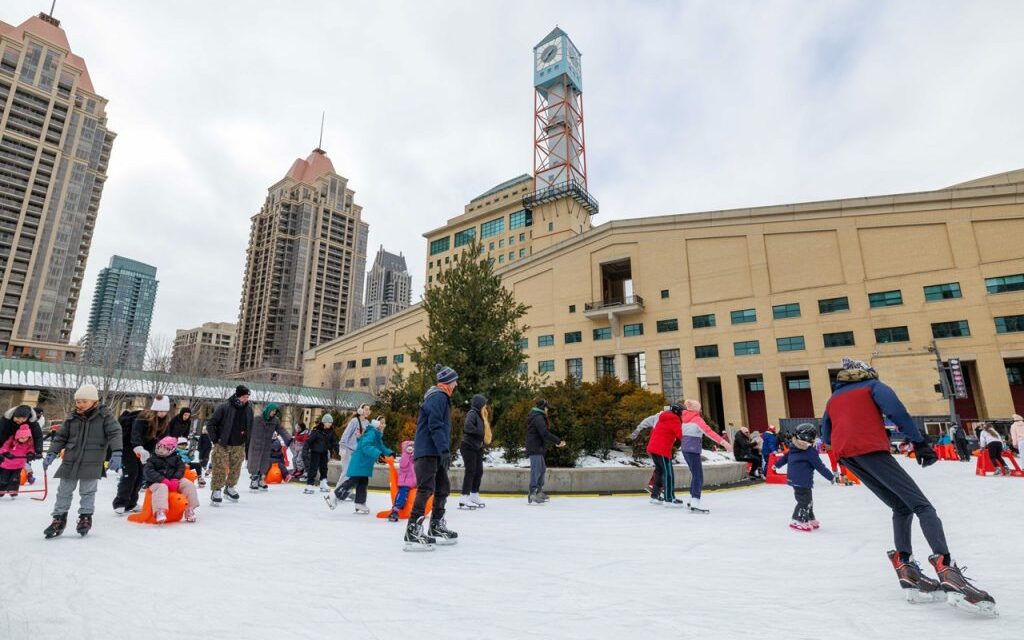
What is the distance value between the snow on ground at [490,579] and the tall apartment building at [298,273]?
119 meters

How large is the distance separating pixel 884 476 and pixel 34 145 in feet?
378

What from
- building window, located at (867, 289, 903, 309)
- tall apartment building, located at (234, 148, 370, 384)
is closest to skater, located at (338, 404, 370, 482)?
building window, located at (867, 289, 903, 309)

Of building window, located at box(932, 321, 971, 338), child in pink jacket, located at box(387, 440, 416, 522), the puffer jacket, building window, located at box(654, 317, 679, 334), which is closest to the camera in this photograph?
the puffer jacket

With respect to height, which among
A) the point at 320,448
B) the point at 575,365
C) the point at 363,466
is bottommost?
the point at 363,466

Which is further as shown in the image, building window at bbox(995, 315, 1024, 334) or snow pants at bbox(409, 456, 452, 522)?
building window at bbox(995, 315, 1024, 334)

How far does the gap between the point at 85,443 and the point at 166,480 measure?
1.31m

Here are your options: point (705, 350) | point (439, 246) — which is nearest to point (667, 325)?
point (705, 350)

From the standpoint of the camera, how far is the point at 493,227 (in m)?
73.4

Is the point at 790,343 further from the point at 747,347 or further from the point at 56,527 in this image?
the point at 56,527

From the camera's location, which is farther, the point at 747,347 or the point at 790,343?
the point at 747,347

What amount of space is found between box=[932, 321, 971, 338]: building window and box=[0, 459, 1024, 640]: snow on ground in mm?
33597

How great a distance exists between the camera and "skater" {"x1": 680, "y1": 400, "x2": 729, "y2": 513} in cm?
760

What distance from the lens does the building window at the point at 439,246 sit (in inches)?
3105

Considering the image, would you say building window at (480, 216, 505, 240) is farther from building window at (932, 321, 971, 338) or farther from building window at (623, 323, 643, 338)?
building window at (932, 321, 971, 338)
